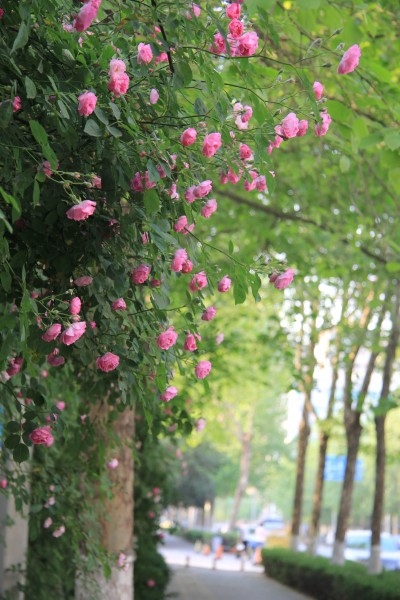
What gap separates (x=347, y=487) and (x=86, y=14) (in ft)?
63.3

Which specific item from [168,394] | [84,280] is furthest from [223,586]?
[84,280]

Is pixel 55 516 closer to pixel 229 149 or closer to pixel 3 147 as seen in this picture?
pixel 229 149

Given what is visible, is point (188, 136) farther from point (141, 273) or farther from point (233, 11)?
point (141, 273)

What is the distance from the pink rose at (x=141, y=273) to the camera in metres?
4.02

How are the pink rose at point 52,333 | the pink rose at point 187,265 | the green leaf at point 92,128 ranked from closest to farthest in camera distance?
the green leaf at point 92,128
the pink rose at point 52,333
the pink rose at point 187,265

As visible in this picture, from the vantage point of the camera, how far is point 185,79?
357 centimetres

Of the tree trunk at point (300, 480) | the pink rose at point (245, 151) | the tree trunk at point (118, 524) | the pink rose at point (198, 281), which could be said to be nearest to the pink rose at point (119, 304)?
the pink rose at point (198, 281)

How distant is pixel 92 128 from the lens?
3371 mm

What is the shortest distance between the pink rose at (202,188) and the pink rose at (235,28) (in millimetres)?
549

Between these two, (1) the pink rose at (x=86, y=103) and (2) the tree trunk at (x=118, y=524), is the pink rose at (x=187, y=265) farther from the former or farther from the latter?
(2) the tree trunk at (x=118, y=524)

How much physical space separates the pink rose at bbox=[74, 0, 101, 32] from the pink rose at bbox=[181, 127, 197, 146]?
0.52 m

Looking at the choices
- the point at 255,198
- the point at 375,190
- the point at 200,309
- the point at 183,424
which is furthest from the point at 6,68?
the point at 255,198

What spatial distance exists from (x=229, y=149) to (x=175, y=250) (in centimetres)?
51

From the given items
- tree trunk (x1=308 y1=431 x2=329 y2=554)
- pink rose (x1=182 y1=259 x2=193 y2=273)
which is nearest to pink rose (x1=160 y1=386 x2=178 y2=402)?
pink rose (x1=182 y1=259 x2=193 y2=273)
